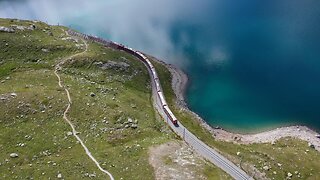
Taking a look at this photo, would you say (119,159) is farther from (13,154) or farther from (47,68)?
(47,68)

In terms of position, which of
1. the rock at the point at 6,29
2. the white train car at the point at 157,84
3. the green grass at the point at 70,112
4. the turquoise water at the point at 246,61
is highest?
the turquoise water at the point at 246,61

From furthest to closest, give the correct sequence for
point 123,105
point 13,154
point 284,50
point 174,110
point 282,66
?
point 284,50
point 282,66
point 174,110
point 123,105
point 13,154

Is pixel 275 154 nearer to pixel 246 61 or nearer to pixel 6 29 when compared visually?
pixel 246 61

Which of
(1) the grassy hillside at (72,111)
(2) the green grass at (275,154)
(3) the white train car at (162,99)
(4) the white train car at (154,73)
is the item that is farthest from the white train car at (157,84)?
(2) the green grass at (275,154)

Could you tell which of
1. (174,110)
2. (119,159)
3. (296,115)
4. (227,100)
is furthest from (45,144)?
(296,115)

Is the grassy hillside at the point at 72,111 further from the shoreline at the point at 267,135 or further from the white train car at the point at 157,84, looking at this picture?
the shoreline at the point at 267,135

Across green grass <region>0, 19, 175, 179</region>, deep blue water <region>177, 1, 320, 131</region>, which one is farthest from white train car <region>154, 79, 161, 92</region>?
deep blue water <region>177, 1, 320, 131</region>
